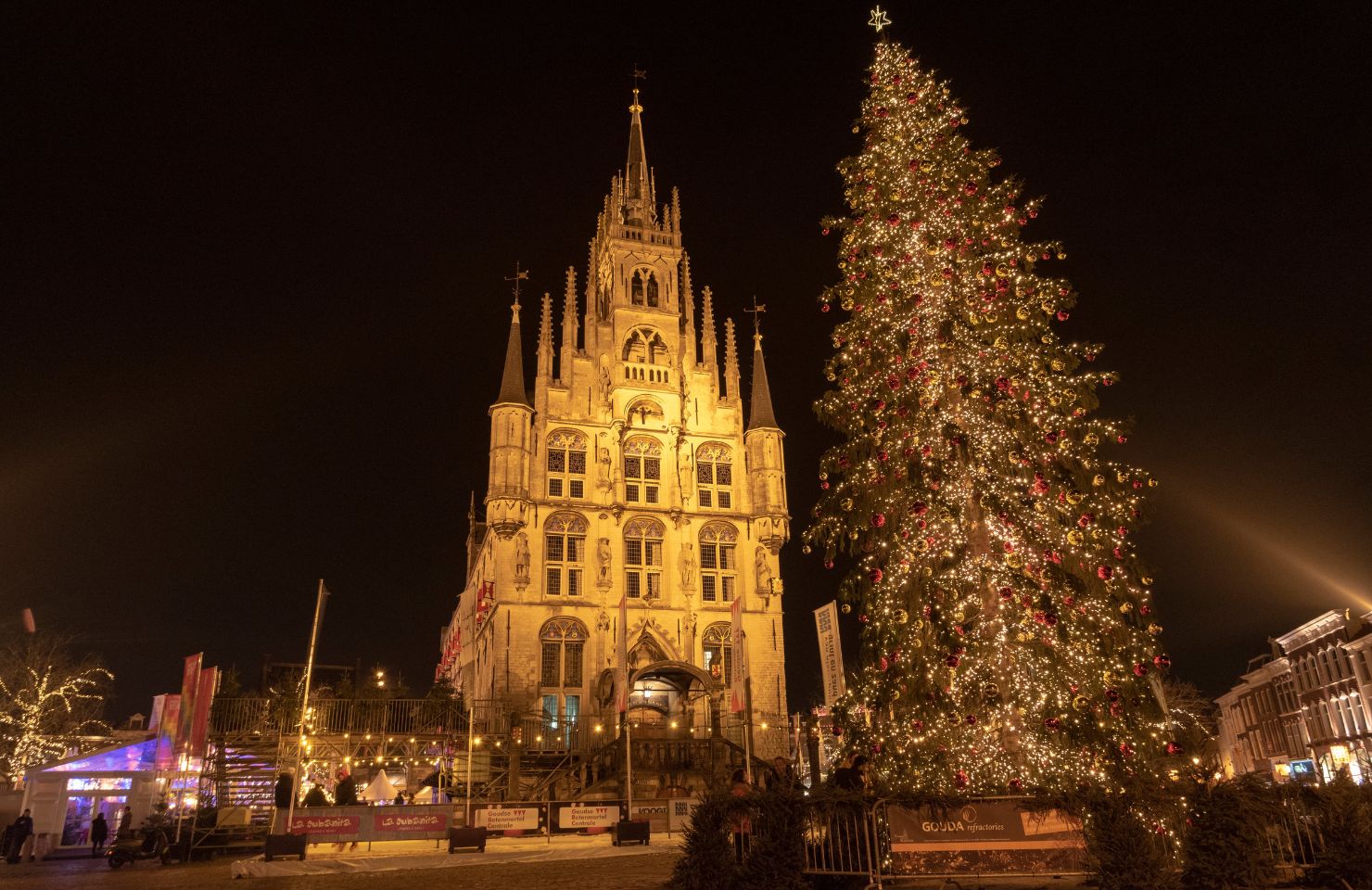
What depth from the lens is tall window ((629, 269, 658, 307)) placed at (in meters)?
46.3

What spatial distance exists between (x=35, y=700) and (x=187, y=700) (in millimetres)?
22892

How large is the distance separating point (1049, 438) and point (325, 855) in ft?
58.1

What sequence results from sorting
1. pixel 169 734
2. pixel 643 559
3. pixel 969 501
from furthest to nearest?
pixel 643 559 < pixel 169 734 < pixel 969 501

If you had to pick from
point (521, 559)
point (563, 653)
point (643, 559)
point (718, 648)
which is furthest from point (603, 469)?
point (718, 648)

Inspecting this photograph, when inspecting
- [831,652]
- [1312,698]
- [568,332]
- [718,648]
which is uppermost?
[568,332]

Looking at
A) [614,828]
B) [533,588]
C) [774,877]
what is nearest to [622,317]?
[533,588]

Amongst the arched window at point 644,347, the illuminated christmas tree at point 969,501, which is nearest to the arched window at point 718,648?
Answer: the arched window at point 644,347

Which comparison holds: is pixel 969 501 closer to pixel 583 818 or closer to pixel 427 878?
pixel 427 878

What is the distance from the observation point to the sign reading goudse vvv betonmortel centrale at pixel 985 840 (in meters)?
9.91

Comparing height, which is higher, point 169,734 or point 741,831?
point 169,734

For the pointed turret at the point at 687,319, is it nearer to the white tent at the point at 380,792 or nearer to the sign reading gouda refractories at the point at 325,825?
the white tent at the point at 380,792

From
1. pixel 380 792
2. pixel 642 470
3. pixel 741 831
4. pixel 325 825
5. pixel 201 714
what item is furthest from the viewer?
pixel 642 470

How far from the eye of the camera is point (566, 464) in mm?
41906

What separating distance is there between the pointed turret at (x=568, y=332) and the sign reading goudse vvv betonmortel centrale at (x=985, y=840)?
34.9 m
